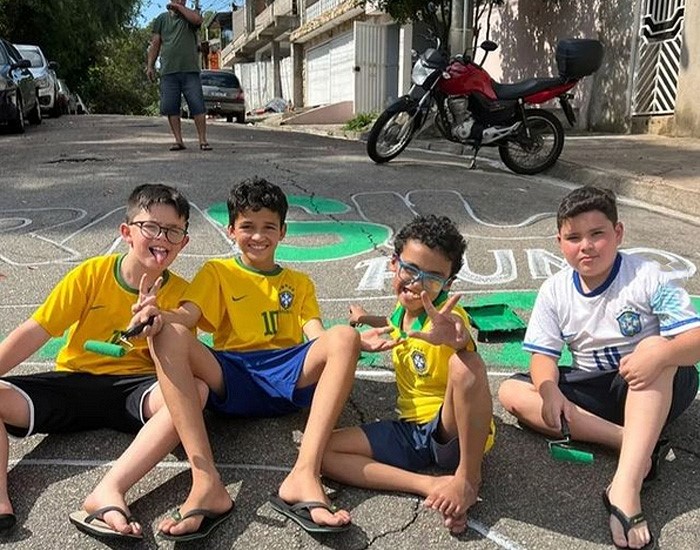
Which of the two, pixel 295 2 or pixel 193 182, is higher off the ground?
pixel 295 2

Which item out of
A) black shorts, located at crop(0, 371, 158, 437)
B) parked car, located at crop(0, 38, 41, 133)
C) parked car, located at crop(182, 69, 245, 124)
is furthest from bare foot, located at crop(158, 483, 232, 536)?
parked car, located at crop(182, 69, 245, 124)

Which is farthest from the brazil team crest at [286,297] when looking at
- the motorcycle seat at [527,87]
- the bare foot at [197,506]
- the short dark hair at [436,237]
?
the motorcycle seat at [527,87]

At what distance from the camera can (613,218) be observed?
2340 millimetres

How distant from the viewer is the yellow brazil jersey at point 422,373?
2.29 meters

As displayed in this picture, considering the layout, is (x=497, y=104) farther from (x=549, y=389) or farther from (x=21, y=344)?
(x=21, y=344)

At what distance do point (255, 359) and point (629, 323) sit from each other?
1257mm

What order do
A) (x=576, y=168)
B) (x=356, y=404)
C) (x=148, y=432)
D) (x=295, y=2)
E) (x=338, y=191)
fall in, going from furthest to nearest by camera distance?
1. (x=295, y=2)
2. (x=576, y=168)
3. (x=338, y=191)
4. (x=356, y=404)
5. (x=148, y=432)

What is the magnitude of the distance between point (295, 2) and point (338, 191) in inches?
835

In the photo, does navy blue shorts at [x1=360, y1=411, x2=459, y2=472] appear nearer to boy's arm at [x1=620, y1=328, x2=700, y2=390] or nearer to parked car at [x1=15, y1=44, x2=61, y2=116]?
boy's arm at [x1=620, y1=328, x2=700, y2=390]

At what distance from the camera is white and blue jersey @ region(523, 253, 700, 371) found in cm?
225

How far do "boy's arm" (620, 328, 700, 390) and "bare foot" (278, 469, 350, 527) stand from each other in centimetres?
95

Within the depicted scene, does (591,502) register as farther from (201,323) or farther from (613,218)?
(201,323)

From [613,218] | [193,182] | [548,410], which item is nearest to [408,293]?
[548,410]

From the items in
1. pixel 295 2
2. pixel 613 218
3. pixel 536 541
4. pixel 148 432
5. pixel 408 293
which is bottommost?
pixel 536 541
